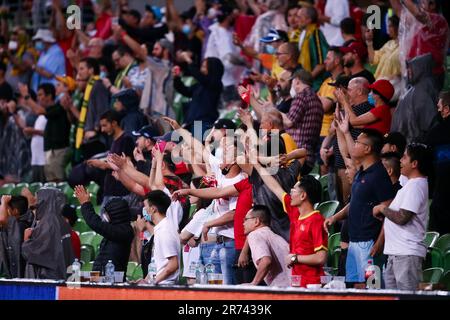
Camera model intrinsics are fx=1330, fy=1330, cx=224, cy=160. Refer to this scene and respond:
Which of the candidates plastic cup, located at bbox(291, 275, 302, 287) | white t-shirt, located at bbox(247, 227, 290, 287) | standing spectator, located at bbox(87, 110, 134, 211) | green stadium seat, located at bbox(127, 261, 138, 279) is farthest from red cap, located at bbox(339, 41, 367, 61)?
plastic cup, located at bbox(291, 275, 302, 287)

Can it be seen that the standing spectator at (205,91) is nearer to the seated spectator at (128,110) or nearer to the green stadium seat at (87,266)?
the seated spectator at (128,110)

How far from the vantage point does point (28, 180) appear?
18.0 meters

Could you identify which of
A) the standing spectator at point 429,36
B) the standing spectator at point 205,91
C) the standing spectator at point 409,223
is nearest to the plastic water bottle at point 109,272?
the standing spectator at point 409,223

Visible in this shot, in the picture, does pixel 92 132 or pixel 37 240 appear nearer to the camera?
pixel 37 240

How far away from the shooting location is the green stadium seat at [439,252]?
11164 mm

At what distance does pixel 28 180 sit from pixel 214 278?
740cm

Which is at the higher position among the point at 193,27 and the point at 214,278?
the point at 193,27

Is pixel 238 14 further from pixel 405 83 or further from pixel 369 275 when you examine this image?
pixel 369 275

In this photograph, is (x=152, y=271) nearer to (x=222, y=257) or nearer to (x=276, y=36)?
(x=222, y=257)

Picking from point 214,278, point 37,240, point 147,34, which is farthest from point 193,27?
point 214,278

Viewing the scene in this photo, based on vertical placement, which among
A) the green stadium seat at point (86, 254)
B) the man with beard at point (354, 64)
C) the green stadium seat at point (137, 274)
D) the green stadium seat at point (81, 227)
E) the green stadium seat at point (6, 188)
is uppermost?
the man with beard at point (354, 64)

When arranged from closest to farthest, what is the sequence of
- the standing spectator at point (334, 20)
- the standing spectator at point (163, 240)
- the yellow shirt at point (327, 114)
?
the standing spectator at point (163, 240)
the yellow shirt at point (327, 114)
the standing spectator at point (334, 20)

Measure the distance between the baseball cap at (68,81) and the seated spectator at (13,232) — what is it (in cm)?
506
